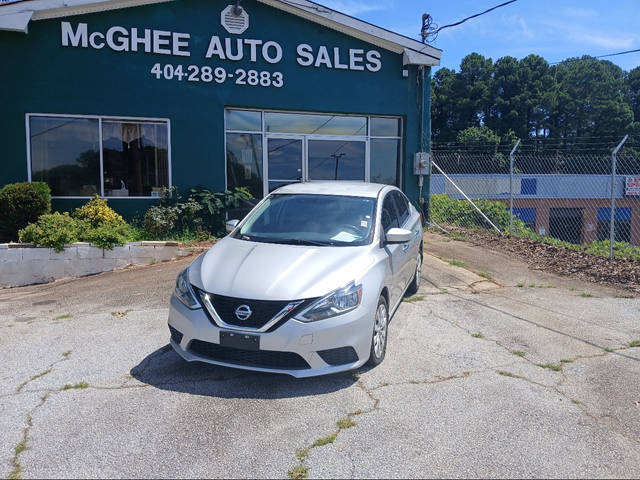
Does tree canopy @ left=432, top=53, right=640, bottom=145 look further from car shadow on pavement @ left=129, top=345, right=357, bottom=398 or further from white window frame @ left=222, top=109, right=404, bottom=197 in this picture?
car shadow on pavement @ left=129, top=345, right=357, bottom=398

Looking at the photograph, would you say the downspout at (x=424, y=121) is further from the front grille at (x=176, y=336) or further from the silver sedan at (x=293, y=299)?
the front grille at (x=176, y=336)

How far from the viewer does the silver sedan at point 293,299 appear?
3.94 metres

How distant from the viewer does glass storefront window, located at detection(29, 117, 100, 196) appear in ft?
34.6

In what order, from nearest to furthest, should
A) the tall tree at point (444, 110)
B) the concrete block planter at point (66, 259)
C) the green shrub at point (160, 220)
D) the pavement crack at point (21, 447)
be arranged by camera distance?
1. the pavement crack at point (21, 447)
2. the concrete block planter at point (66, 259)
3. the green shrub at point (160, 220)
4. the tall tree at point (444, 110)

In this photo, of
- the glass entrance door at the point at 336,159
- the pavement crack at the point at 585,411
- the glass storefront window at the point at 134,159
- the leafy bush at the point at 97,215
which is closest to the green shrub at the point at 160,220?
the leafy bush at the point at 97,215

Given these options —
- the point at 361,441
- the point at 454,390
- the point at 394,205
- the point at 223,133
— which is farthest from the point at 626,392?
the point at 223,133

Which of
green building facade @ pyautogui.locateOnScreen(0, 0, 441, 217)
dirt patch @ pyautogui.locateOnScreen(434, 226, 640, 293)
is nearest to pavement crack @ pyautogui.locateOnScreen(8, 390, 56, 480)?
green building facade @ pyautogui.locateOnScreen(0, 0, 441, 217)

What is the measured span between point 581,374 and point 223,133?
29.4ft

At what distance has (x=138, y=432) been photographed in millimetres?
3469

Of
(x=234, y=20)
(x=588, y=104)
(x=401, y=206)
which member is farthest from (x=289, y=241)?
(x=588, y=104)

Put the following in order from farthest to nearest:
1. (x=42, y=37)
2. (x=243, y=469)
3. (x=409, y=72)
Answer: (x=409, y=72)
(x=42, y=37)
(x=243, y=469)

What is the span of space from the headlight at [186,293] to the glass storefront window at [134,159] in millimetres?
7106

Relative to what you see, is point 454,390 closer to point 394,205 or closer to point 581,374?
point 581,374

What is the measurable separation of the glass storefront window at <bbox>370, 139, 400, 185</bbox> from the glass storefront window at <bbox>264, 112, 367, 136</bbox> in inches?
19.8
